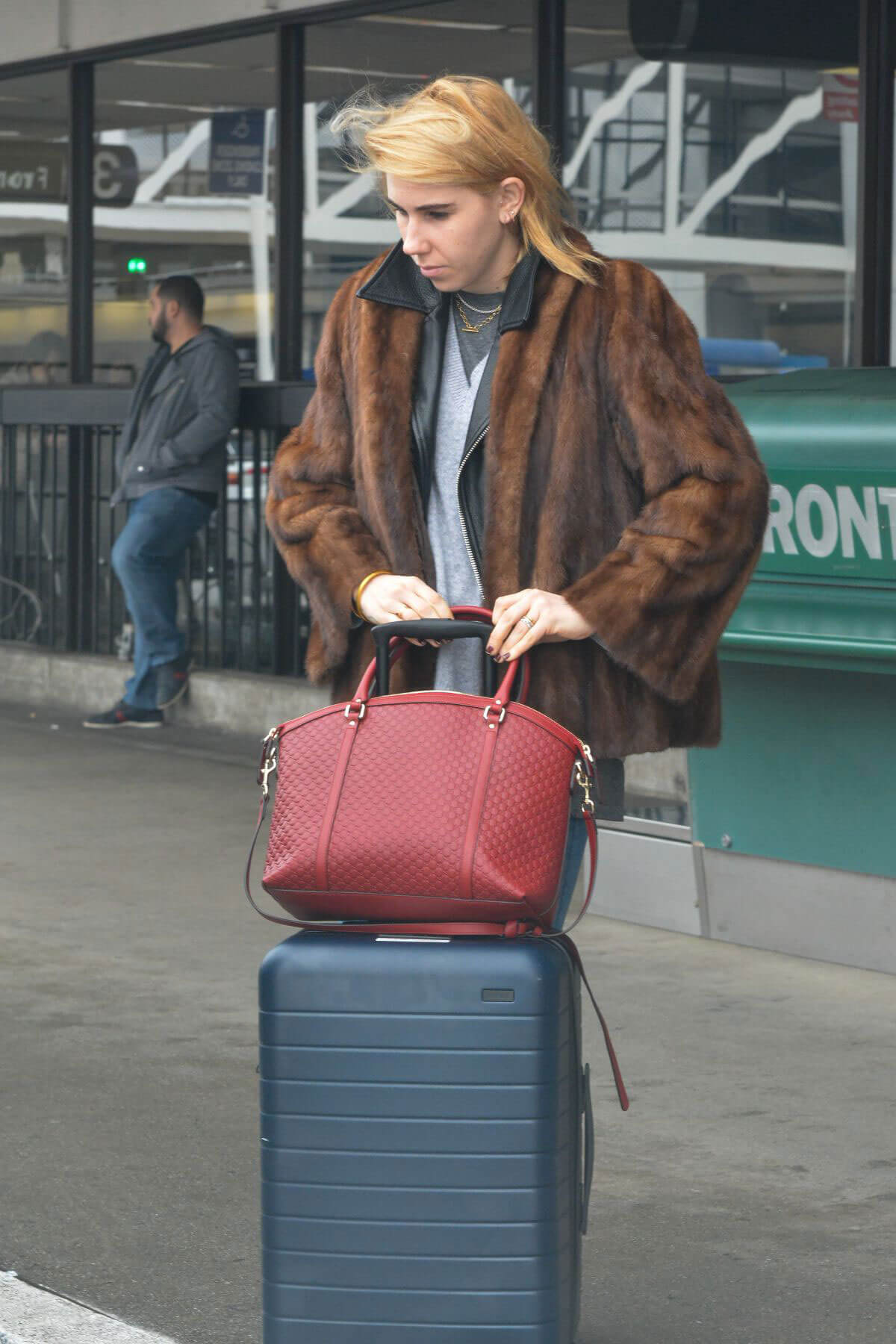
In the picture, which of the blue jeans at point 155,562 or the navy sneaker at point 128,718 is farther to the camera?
the navy sneaker at point 128,718

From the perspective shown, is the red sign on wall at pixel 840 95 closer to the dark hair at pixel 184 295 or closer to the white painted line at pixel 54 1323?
the dark hair at pixel 184 295

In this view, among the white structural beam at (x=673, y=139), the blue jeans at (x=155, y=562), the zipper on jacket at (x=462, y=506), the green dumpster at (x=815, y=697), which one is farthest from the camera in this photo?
the blue jeans at (x=155, y=562)

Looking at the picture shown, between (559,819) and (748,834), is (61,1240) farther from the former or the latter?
(748,834)

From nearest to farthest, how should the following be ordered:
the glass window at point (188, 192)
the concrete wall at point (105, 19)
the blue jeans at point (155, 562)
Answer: the blue jeans at point (155, 562), the concrete wall at point (105, 19), the glass window at point (188, 192)

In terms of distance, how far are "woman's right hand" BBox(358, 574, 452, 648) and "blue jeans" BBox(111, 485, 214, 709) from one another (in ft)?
20.0

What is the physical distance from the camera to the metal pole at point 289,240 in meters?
8.99

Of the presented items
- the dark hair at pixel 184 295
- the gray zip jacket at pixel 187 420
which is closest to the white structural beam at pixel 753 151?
the gray zip jacket at pixel 187 420

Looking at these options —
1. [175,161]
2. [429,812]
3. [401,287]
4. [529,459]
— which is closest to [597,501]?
[529,459]

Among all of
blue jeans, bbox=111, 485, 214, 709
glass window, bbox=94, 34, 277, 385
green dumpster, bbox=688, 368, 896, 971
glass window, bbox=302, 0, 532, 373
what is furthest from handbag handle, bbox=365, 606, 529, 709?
glass window, bbox=94, 34, 277, 385

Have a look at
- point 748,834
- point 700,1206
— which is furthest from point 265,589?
point 700,1206

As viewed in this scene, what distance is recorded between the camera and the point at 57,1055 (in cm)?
474

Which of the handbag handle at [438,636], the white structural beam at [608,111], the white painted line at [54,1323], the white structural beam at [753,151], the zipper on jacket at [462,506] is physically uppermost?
the white structural beam at [608,111]

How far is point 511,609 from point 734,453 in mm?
430

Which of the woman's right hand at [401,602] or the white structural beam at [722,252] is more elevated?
the white structural beam at [722,252]
